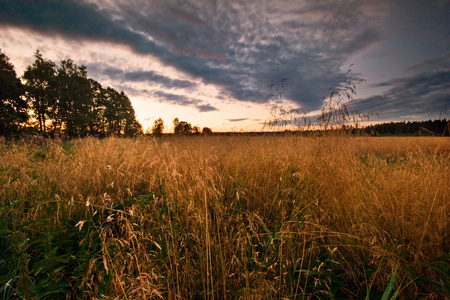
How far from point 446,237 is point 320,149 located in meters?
1.66

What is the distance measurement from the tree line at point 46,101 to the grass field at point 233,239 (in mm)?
18644

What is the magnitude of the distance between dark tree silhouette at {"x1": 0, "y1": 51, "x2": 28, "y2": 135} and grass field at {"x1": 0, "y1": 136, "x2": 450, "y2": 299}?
82.9ft

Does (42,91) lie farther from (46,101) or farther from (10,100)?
(10,100)

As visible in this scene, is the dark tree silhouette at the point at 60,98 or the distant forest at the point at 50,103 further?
the dark tree silhouette at the point at 60,98

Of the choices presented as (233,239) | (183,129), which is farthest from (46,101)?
(233,239)

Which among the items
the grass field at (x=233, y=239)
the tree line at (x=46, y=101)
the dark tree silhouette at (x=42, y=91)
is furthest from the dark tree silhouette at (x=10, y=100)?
the grass field at (x=233, y=239)

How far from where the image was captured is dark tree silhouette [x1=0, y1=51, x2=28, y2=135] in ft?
64.7

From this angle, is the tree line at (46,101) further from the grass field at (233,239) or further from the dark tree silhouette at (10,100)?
the grass field at (233,239)

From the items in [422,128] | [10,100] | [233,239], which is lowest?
[233,239]

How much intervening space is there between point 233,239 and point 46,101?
3616cm

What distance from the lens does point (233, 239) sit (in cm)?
162

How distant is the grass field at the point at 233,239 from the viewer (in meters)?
1.43

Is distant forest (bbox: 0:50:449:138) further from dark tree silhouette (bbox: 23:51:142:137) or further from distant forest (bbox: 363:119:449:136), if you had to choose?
distant forest (bbox: 363:119:449:136)

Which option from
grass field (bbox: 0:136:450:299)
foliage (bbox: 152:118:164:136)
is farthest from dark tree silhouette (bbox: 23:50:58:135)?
grass field (bbox: 0:136:450:299)
